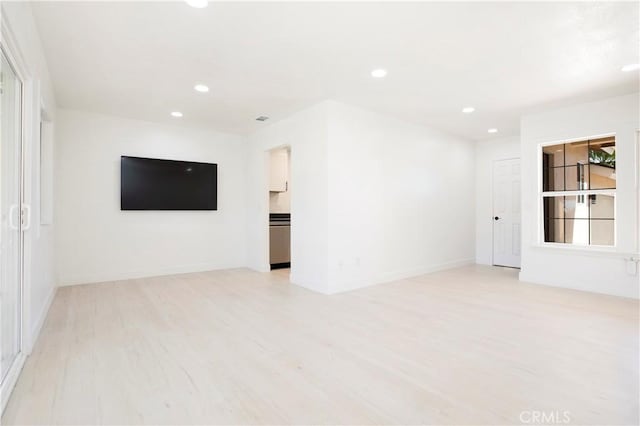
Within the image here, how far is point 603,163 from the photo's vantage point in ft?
14.9

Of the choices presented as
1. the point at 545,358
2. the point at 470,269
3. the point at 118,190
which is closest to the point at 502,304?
the point at 545,358

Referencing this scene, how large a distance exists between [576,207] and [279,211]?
4.93 meters

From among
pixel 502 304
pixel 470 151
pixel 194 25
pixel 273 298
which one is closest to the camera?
pixel 194 25

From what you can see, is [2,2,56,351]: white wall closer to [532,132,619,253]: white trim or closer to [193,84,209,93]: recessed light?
[193,84,209,93]: recessed light

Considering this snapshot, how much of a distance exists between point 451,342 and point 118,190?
4.90 m

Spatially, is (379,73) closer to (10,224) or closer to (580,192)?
(10,224)

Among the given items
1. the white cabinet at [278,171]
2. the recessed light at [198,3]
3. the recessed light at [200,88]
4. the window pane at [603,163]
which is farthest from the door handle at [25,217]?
the window pane at [603,163]

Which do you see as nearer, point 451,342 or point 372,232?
point 451,342

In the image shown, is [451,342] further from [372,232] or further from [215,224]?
[215,224]

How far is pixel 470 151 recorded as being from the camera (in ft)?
21.7

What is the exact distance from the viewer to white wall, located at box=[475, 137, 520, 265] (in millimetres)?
6492

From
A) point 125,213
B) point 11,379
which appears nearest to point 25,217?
point 11,379

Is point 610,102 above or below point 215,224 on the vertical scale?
above

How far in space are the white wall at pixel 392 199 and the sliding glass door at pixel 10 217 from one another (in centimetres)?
294
